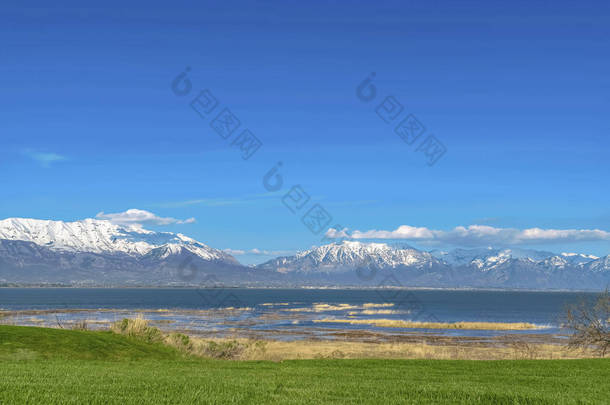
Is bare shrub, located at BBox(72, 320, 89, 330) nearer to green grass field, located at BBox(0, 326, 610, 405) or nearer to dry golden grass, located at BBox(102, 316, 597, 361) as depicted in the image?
dry golden grass, located at BBox(102, 316, 597, 361)

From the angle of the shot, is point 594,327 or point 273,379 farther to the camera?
point 594,327

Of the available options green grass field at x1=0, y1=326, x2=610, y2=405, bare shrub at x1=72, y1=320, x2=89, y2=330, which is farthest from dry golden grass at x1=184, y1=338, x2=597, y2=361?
green grass field at x1=0, y1=326, x2=610, y2=405

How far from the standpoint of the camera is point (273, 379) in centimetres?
1858

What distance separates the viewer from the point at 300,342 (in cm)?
6431

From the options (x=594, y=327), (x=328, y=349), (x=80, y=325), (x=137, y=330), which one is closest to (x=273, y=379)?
(x=137, y=330)

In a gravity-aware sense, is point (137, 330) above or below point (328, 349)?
above

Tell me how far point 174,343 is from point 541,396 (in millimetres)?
23251

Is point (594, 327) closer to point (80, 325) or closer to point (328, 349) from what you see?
point (328, 349)

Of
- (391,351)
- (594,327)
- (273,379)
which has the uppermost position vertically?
(594,327)

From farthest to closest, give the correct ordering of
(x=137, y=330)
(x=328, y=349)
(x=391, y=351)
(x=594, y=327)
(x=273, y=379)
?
(x=328, y=349), (x=391, y=351), (x=594, y=327), (x=137, y=330), (x=273, y=379)

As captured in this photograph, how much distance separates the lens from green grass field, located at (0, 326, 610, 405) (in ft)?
46.9

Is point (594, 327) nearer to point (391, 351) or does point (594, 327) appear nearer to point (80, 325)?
point (391, 351)

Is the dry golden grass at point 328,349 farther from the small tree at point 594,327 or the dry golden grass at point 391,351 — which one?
the small tree at point 594,327

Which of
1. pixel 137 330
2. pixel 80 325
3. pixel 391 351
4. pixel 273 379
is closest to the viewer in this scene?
pixel 273 379
